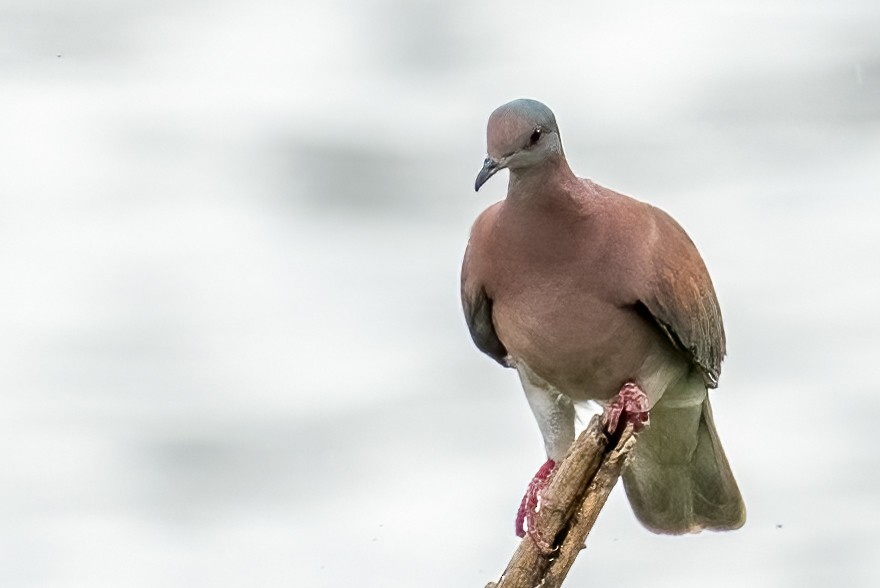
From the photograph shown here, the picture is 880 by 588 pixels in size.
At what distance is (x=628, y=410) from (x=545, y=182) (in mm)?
869

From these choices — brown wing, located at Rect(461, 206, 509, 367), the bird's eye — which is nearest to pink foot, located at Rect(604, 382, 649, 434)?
brown wing, located at Rect(461, 206, 509, 367)

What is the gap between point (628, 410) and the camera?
6.36m

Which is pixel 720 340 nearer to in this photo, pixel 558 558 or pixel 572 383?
pixel 572 383

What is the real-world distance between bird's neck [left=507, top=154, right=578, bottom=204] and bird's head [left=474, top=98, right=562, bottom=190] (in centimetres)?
15

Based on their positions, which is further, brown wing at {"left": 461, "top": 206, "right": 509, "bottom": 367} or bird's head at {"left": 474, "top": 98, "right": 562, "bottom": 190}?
brown wing at {"left": 461, "top": 206, "right": 509, "bottom": 367}

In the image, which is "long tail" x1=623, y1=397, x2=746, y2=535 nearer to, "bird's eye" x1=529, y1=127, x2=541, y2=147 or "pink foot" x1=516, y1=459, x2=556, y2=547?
"pink foot" x1=516, y1=459, x2=556, y2=547

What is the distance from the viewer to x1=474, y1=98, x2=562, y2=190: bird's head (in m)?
6.18

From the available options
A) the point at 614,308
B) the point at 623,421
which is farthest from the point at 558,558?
the point at 614,308

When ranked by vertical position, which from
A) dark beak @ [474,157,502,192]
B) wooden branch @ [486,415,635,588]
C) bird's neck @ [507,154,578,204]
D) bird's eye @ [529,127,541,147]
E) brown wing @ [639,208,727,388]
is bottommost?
wooden branch @ [486,415,635,588]

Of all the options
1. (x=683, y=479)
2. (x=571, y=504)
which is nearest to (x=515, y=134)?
(x=571, y=504)

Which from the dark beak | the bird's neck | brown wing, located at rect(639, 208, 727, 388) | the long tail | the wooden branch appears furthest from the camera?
the long tail

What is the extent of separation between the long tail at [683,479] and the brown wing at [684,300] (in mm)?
367

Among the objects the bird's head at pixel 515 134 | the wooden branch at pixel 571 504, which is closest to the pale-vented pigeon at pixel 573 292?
the bird's head at pixel 515 134

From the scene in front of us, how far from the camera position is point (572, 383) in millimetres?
6848
